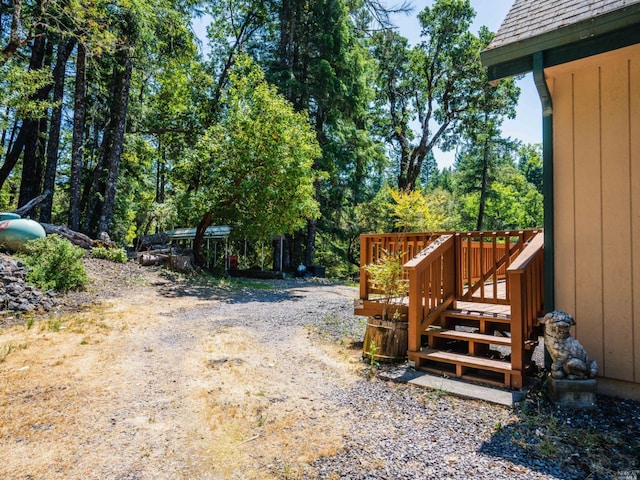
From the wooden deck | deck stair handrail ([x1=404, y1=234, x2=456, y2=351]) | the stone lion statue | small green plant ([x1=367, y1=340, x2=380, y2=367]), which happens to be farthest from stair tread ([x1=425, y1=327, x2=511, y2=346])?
small green plant ([x1=367, y1=340, x2=380, y2=367])

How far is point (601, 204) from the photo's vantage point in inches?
139

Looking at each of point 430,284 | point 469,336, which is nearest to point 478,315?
point 469,336

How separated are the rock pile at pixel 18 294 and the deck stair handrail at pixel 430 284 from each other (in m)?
6.05

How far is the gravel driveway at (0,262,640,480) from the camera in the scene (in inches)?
94.2

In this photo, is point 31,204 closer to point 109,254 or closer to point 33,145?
point 109,254

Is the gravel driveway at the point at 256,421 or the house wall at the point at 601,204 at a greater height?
the house wall at the point at 601,204

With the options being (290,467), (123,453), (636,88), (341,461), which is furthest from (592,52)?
(123,453)

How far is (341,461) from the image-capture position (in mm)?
2461

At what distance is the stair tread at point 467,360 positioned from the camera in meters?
3.62

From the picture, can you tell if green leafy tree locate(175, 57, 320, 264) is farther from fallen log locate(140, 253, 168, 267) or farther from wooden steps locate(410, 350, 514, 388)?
wooden steps locate(410, 350, 514, 388)

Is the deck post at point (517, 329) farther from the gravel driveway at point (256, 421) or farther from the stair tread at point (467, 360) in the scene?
the gravel driveway at point (256, 421)

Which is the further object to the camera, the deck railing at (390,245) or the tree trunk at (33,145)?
the tree trunk at (33,145)

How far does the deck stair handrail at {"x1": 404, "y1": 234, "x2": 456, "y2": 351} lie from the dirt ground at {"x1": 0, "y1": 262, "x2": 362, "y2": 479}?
36.1 inches

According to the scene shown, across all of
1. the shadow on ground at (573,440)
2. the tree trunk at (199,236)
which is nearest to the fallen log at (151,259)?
the tree trunk at (199,236)
